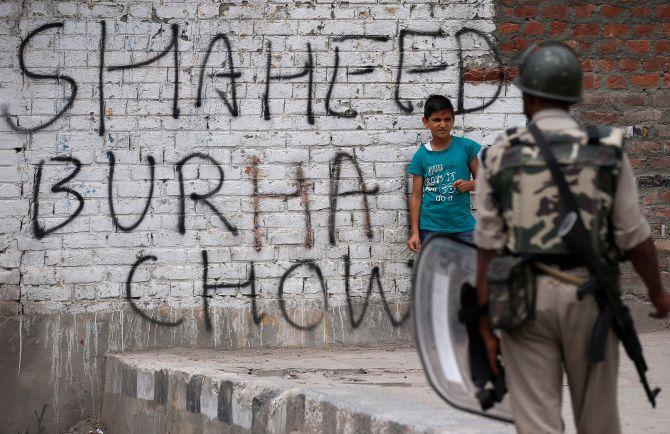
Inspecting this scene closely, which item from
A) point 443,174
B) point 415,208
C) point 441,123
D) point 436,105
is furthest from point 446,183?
point 436,105

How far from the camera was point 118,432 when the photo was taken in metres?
7.55

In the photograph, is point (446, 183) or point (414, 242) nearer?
point (446, 183)

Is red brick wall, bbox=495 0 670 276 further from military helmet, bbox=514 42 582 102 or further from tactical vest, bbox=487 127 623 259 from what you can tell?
tactical vest, bbox=487 127 623 259

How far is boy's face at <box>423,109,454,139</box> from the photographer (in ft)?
24.6

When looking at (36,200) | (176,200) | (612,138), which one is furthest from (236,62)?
(612,138)

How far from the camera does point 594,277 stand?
336 centimetres

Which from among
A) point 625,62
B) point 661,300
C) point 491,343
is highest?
point 625,62

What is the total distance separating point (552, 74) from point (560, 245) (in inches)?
21.8

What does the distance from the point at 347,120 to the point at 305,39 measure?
0.64 metres

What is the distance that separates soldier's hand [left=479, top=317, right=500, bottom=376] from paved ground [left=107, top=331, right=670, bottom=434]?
58 cm

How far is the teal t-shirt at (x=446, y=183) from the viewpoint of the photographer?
7.51 meters

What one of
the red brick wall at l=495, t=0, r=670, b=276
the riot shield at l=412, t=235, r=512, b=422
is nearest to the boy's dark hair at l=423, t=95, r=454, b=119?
the red brick wall at l=495, t=0, r=670, b=276

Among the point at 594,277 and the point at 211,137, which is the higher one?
the point at 211,137

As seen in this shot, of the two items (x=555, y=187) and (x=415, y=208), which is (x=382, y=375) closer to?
(x=415, y=208)
